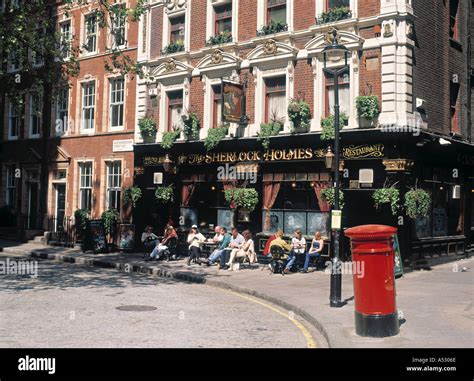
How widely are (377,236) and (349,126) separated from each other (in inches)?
404

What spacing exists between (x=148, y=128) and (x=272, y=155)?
6.59 meters

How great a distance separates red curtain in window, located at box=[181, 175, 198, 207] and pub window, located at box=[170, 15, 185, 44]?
19.7ft

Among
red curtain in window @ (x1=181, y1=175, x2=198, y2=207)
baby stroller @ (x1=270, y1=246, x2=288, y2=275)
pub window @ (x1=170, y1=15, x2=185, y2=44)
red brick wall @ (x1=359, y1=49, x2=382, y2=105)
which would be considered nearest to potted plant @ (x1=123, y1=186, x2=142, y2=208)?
red curtain in window @ (x1=181, y1=175, x2=198, y2=207)

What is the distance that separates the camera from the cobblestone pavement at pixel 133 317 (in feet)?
28.1

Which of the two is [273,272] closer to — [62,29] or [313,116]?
[313,116]

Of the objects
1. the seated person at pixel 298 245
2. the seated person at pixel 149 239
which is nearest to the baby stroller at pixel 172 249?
the seated person at pixel 149 239

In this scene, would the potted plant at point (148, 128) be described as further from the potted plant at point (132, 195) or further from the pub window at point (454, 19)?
the pub window at point (454, 19)

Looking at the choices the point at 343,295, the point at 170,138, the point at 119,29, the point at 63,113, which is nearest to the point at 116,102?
the point at 63,113

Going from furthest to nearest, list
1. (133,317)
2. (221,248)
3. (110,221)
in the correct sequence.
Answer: (110,221)
(221,248)
(133,317)

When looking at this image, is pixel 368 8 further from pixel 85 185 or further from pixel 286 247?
pixel 85 185

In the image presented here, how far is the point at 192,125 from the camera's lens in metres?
22.9
